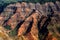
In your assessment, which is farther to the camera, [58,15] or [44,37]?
[58,15]

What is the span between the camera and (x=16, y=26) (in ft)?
413

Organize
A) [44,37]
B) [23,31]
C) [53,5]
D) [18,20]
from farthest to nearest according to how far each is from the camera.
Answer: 1. [53,5]
2. [18,20]
3. [23,31]
4. [44,37]

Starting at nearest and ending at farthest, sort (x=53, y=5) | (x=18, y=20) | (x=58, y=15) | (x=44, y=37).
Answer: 1. (x=44, y=37)
2. (x=58, y=15)
3. (x=18, y=20)
4. (x=53, y=5)

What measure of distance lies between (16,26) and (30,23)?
9707mm

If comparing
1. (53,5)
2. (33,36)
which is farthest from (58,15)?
(53,5)

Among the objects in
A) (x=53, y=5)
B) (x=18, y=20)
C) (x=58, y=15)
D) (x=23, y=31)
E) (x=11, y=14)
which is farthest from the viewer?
(x=53, y=5)

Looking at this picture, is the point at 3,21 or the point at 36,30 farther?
the point at 3,21

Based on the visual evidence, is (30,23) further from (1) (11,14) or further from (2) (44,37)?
(1) (11,14)

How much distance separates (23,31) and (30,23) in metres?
7.59

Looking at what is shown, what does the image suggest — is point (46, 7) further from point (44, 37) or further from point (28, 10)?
point (44, 37)

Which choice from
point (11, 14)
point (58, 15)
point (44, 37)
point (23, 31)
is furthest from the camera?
point (11, 14)

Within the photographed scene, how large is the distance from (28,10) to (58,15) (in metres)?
29.9

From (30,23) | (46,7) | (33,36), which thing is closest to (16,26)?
(30,23)

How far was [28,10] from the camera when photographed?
14925cm
